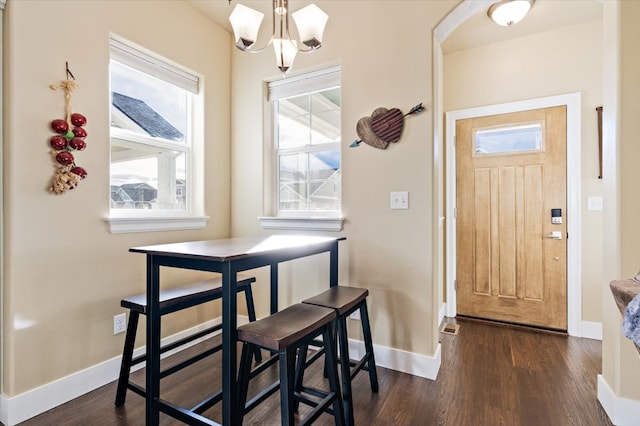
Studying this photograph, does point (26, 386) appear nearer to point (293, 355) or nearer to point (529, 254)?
point (293, 355)

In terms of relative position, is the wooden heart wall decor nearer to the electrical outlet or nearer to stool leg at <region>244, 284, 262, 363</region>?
stool leg at <region>244, 284, 262, 363</region>

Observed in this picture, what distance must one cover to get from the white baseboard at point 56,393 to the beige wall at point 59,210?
4 cm

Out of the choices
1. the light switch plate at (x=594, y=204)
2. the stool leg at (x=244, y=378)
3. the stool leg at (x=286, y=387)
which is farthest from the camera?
the light switch plate at (x=594, y=204)

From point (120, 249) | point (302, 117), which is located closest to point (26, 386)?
point (120, 249)

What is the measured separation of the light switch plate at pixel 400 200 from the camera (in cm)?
215

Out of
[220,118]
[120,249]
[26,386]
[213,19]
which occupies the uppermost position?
[213,19]

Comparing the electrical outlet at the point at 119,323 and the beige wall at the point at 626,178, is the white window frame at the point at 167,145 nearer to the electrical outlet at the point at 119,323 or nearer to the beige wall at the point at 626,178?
the electrical outlet at the point at 119,323

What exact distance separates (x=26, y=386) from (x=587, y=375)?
3.33 meters

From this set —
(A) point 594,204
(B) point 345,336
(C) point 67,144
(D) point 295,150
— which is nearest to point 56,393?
(C) point 67,144

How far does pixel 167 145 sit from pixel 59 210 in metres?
0.90

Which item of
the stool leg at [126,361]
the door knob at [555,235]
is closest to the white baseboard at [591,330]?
the door knob at [555,235]

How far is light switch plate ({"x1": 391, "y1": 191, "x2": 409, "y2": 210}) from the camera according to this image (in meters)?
2.15

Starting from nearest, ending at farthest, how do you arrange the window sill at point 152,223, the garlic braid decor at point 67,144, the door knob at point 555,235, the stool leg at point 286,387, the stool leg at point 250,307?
1. the stool leg at point 286,387
2. the garlic braid decor at point 67,144
3. the window sill at point 152,223
4. the stool leg at point 250,307
5. the door knob at point 555,235

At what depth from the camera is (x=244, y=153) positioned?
2885 mm
